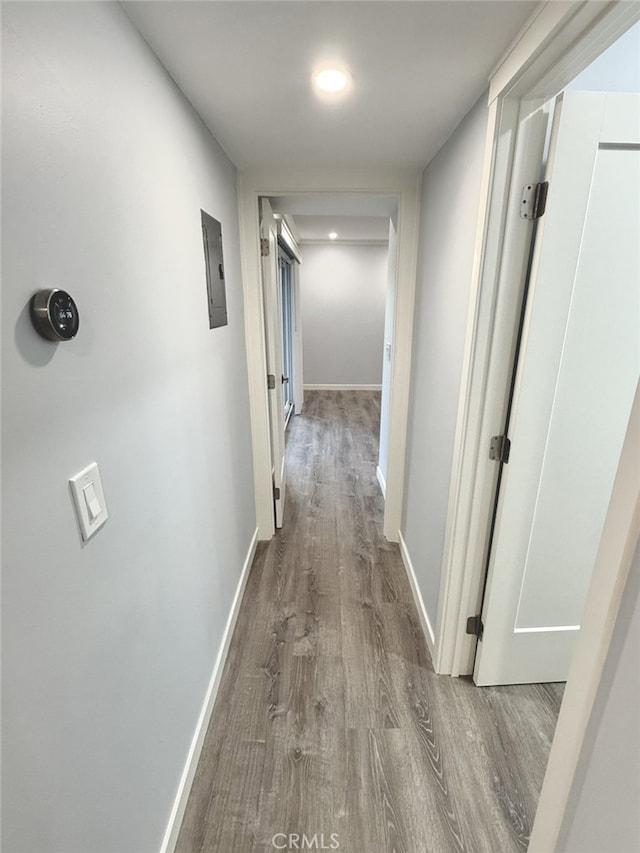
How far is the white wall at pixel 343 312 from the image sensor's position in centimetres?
601

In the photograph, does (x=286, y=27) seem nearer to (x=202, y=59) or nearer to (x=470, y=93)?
(x=202, y=59)

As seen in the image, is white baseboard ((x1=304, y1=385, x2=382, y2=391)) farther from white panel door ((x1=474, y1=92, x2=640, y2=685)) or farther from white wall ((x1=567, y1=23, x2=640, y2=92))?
white wall ((x1=567, y1=23, x2=640, y2=92))

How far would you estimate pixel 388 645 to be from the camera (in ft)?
5.81

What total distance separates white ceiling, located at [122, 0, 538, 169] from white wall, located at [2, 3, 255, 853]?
0.12m

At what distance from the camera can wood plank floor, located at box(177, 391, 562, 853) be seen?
1.14 metres

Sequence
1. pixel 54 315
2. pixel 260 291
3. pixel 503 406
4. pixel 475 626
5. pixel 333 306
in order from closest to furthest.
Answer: pixel 54 315 < pixel 503 406 < pixel 475 626 < pixel 260 291 < pixel 333 306

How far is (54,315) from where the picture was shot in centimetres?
61

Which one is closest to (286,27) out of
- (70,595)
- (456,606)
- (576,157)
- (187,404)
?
(576,157)

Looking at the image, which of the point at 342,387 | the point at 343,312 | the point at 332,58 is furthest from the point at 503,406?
the point at 342,387

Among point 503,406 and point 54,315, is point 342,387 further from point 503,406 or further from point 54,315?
point 54,315

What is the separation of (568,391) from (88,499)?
1.35 m

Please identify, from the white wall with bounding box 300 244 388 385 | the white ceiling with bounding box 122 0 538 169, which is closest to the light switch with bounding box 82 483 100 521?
the white ceiling with bounding box 122 0 538 169

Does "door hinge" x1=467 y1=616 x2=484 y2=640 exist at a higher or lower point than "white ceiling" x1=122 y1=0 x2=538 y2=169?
lower

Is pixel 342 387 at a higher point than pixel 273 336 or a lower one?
lower
